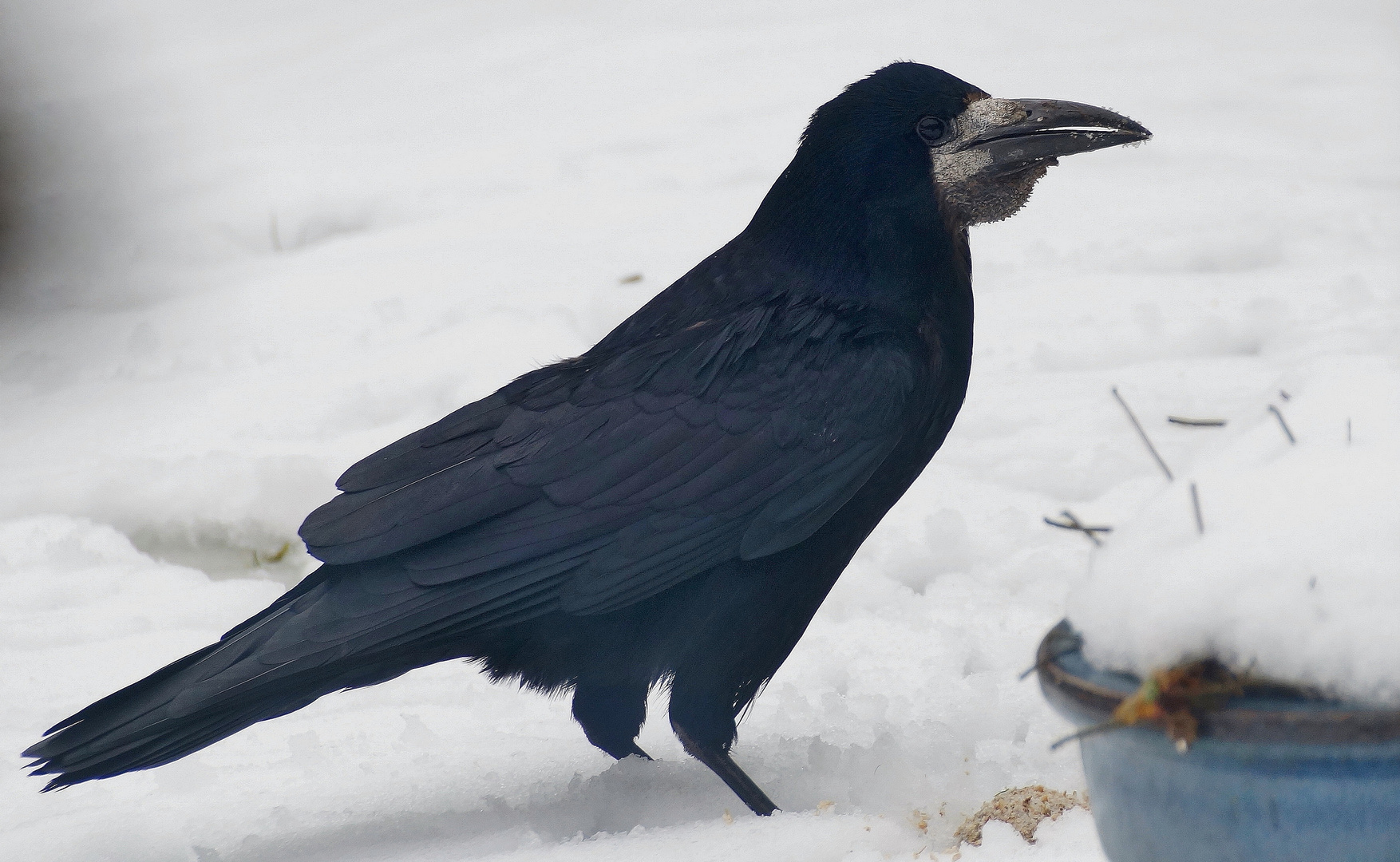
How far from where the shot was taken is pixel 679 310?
2707 mm

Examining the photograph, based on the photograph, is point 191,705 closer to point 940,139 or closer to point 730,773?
point 730,773

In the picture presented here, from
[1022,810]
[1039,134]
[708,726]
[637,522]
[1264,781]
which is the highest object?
[1039,134]

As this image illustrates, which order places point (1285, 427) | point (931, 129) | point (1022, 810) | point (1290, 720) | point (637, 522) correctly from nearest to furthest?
point (1290, 720) → point (1285, 427) → point (1022, 810) → point (637, 522) → point (931, 129)

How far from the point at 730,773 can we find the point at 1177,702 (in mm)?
1326

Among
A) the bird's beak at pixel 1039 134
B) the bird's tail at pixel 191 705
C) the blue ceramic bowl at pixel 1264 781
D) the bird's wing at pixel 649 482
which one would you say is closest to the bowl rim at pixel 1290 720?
the blue ceramic bowl at pixel 1264 781

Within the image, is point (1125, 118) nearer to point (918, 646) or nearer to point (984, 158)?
point (984, 158)

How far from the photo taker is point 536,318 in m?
4.83

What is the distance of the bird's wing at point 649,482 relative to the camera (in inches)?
93.9

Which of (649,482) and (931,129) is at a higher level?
(931,129)

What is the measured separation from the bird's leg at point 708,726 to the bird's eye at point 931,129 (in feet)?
3.99

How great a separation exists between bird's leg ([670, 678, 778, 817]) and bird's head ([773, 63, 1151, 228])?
3.44ft

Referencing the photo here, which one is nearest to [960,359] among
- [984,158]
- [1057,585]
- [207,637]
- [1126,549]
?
[984,158]

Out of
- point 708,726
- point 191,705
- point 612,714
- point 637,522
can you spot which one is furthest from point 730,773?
point 191,705

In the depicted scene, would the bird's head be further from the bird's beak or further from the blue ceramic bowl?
the blue ceramic bowl
